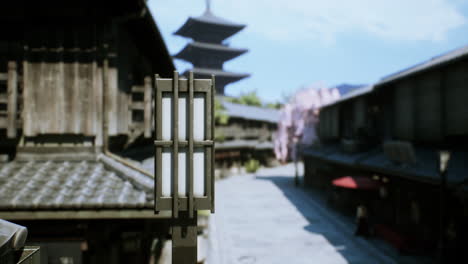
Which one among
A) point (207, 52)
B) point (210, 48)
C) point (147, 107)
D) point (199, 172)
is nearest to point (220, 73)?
point (207, 52)

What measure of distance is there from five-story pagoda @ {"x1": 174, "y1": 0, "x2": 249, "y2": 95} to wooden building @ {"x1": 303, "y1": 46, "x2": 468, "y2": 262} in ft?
→ 126

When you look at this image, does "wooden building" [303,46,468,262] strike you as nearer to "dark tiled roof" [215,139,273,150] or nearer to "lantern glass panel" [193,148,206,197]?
"lantern glass panel" [193,148,206,197]

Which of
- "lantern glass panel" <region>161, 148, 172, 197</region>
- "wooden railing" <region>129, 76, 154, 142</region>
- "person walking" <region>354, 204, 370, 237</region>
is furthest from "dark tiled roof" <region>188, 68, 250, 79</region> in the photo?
"lantern glass panel" <region>161, 148, 172, 197</region>

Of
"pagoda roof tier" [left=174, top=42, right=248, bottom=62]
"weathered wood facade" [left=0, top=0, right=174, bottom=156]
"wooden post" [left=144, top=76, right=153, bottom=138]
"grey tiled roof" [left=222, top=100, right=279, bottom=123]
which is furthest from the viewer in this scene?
"pagoda roof tier" [left=174, top=42, right=248, bottom=62]

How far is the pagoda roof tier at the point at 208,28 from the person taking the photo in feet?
186

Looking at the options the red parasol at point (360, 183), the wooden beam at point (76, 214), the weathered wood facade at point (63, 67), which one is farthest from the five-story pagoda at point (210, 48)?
the wooden beam at point (76, 214)

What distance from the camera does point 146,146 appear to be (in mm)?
14477

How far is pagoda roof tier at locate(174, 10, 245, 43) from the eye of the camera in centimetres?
5666

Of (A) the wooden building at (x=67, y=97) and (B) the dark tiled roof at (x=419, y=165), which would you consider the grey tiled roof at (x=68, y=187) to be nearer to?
(A) the wooden building at (x=67, y=97)

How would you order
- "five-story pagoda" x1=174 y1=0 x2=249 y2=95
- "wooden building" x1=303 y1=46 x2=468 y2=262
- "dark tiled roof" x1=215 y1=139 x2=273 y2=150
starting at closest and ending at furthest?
"wooden building" x1=303 y1=46 x2=468 y2=262 → "dark tiled roof" x1=215 y1=139 x2=273 y2=150 → "five-story pagoda" x1=174 y1=0 x2=249 y2=95

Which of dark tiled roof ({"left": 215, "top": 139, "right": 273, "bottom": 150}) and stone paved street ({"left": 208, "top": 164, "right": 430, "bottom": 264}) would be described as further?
dark tiled roof ({"left": 215, "top": 139, "right": 273, "bottom": 150})

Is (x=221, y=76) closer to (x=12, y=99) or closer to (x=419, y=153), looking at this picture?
(x=419, y=153)

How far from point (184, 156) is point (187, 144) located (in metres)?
0.13

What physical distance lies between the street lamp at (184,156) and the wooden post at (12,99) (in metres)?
6.06
